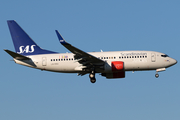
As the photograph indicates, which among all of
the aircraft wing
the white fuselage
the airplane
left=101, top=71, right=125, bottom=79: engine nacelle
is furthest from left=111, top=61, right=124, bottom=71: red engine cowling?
left=101, top=71, right=125, bottom=79: engine nacelle

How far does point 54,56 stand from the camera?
61.5 m

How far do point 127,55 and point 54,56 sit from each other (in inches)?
505

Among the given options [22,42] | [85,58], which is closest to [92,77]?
[85,58]

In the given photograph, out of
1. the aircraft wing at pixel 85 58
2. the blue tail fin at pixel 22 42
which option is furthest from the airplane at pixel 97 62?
the blue tail fin at pixel 22 42

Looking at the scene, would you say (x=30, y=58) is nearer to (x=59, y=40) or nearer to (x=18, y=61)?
(x=18, y=61)

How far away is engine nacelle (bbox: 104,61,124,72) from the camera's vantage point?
5869 cm

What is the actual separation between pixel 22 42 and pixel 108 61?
16.8 m

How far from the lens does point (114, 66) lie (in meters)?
58.8

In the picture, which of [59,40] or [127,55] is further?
[127,55]

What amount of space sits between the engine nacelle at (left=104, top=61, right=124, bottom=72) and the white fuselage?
0.56 ft

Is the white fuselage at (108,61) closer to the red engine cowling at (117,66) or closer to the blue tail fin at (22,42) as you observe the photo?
the red engine cowling at (117,66)

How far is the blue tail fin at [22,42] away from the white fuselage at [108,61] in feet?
6.12

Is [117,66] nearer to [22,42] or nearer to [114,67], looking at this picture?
[114,67]

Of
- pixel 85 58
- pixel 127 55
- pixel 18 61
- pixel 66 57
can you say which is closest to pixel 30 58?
pixel 18 61
